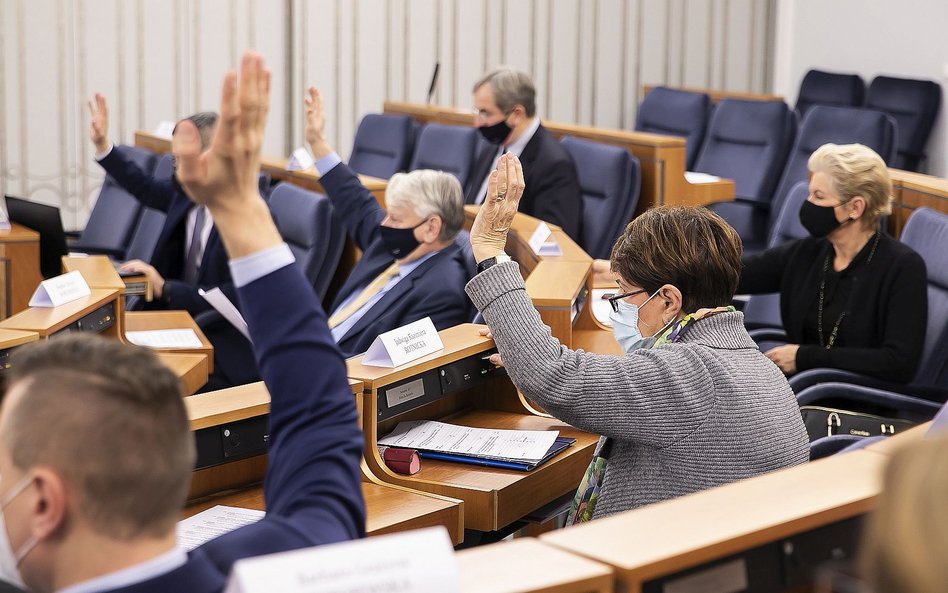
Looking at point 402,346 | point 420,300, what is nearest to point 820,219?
point 420,300

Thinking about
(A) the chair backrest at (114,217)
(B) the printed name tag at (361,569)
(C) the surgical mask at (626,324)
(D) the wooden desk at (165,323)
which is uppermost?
(B) the printed name tag at (361,569)

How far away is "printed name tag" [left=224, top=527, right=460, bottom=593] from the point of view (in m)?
0.89

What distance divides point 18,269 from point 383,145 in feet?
8.08

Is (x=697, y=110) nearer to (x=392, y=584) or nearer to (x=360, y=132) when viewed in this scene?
(x=360, y=132)

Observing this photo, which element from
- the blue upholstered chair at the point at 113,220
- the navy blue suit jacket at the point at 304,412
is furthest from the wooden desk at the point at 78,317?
the blue upholstered chair at the point at 113,220

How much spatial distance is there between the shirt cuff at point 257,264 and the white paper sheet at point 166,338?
8.05ft

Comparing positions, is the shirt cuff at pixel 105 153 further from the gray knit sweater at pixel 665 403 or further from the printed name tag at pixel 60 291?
the gray knit sweater at pixel 665 403

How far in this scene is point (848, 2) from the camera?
7.93 m

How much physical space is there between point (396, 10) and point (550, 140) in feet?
10.8

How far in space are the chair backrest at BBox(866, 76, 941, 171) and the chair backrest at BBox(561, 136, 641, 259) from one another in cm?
290

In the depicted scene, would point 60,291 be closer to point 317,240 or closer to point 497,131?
point 317,240

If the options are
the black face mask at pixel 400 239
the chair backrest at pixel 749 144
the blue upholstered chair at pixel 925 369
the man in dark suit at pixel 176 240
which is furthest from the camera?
the chair backrest at pixel 749 144

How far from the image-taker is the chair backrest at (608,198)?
15.3ft

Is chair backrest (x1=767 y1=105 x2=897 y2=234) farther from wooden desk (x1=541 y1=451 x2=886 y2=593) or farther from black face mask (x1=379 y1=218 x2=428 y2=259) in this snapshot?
wooden desk (x1=541 y1=451 x2=886 y2=593)
